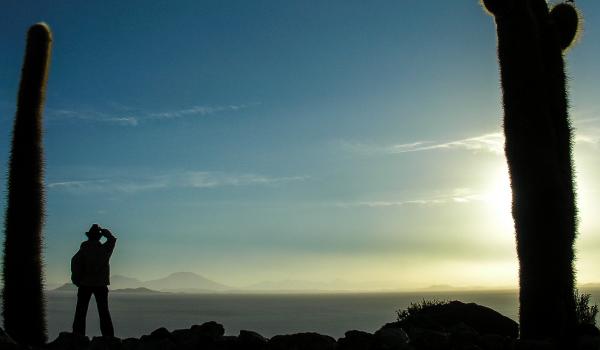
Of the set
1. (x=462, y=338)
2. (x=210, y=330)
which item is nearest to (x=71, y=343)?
(x=210, y=330)

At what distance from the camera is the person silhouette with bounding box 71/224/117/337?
35.6 ft

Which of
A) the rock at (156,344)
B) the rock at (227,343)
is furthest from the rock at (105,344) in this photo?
the rock at (227,343)

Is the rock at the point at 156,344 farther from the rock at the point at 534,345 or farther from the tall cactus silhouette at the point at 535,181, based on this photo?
the tall cactus silhouette at the point at 535,181

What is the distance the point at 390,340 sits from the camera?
7.76 metres

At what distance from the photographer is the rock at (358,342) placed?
778cm

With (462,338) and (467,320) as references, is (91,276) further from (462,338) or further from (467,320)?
(467,320)

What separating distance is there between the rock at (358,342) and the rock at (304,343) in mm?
158

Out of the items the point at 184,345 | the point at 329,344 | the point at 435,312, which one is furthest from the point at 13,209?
the point at 435,312

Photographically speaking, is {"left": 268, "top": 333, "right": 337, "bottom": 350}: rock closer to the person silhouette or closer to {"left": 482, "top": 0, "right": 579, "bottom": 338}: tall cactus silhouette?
{"left": 482, "top": 0, "right": 579, "bottom": 338}: tall cactus silhouette

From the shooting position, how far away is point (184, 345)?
27.8 ft

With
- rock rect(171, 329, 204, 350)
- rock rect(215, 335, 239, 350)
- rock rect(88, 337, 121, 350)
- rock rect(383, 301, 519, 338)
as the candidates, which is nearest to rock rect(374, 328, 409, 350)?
rock rect(215, 335, 239, 350)

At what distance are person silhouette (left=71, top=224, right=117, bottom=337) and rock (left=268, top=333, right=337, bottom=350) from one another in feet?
12.9

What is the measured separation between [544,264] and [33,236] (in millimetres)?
8935

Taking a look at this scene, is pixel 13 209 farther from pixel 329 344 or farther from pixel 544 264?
pixel 544 264
